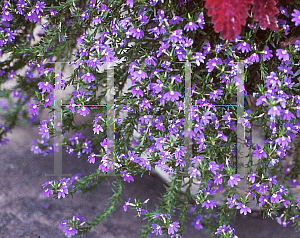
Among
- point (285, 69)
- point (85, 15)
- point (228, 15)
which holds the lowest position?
point (285, 69)

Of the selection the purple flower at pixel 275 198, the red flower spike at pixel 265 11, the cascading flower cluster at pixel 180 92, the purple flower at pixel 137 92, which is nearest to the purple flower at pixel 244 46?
the cascading flower cluster at pixel 180 92

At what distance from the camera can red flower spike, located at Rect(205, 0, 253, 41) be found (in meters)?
0.84

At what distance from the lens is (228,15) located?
2.76 ft

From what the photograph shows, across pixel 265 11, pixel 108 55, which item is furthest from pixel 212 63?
pixel 108 55

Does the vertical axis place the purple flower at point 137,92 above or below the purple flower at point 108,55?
below

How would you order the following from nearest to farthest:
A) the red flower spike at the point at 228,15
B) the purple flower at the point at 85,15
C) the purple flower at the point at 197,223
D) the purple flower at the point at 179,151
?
the red flower spike at the point at 228,15
the purple flower at the point at 179,151
the purple flower at the point at 85,15
the purple flower at the point at 197,223

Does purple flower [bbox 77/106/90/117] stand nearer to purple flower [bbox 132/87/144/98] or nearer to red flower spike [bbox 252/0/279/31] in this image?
purple flower [bbox 132/87/144/98]

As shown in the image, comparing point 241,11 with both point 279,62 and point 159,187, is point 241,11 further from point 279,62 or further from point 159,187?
point 159,187

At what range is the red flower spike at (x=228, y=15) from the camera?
0.84 m

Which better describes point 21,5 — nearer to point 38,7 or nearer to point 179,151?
point 38,7

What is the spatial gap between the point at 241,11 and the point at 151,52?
38cm

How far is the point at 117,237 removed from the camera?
141 cm

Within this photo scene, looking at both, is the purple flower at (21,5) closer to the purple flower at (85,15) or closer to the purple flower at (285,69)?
the purple flower at (85,15)

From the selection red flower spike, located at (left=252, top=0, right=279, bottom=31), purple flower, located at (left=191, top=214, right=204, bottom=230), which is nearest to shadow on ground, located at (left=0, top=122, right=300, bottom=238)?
purple flower, located at (left=191, top=214, right=204, bottom=230)
